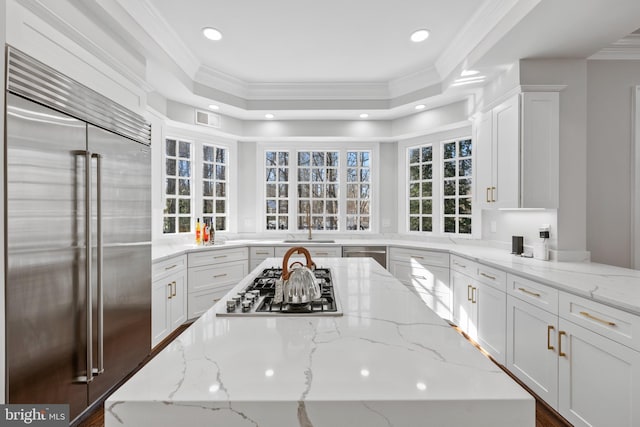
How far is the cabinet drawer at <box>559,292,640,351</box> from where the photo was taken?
1.44m

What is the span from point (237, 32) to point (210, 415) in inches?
114

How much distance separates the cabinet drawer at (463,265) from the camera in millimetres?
2926

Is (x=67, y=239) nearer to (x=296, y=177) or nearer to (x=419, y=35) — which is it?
(x=419, y=35)

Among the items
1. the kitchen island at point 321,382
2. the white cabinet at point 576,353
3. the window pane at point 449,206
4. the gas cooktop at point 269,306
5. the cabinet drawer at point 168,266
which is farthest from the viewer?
the window pane at point 449,206

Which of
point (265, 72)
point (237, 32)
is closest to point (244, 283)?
point (237, 32)

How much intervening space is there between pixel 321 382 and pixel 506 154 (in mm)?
2729

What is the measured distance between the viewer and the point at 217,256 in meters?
3.72

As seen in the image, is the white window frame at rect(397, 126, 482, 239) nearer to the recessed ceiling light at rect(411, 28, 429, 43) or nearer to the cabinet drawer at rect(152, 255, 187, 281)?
the recessed ceiling light at rect(411, 28, 429, 43)

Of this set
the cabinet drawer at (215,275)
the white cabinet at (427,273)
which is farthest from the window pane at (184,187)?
the white cabinet at (427,273)

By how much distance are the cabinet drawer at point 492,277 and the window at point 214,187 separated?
10.5 ft

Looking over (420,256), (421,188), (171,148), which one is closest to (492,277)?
(420,256)

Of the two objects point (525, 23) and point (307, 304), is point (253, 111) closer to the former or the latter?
point (525, 23)

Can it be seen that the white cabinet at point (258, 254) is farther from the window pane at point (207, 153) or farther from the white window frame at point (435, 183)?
the white window frame at point (435, 183)

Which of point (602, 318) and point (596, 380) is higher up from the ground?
point (602, 318)
